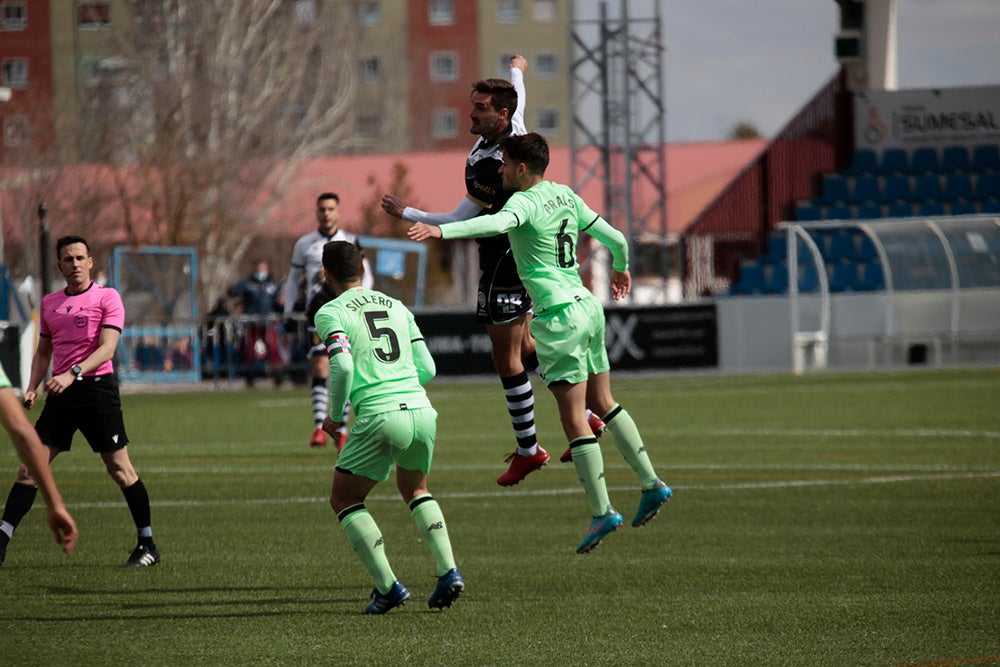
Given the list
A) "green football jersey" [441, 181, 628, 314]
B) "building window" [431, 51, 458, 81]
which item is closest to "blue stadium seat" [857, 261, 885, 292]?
"green football jersey" [441, 181, 628, 314]

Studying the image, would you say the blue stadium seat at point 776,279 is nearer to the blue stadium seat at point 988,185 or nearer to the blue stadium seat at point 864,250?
the blue stadium seat at point 864,250

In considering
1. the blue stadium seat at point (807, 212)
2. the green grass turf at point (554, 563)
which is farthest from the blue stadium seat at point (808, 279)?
the green grass turf at point (554, 563)

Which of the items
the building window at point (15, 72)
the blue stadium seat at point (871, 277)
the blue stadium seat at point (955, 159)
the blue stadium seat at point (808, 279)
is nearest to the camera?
the blue stadium seat at point (871, 277)

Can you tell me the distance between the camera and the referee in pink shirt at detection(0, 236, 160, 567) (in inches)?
388

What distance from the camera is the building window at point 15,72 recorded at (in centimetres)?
3628

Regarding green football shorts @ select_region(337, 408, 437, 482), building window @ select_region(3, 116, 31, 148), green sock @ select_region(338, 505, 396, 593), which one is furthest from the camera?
building window @ select_region(3, 116, 31, 148)

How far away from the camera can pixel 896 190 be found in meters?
35.6

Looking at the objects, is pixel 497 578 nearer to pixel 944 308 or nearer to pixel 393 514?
pixel 393 514

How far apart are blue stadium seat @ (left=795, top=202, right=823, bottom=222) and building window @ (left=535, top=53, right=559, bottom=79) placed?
6006 centimetres

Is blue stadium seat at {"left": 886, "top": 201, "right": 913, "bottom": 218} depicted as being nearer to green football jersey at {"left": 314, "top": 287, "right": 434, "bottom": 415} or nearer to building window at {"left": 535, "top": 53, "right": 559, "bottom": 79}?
green football jersey at {"left": 314, "top": 287, "right": 434, "bottom": 415}

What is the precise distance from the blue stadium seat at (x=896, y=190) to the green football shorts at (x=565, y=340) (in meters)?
27.6

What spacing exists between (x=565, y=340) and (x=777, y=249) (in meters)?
26.0

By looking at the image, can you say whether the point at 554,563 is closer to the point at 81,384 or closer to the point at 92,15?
the point at 81,384

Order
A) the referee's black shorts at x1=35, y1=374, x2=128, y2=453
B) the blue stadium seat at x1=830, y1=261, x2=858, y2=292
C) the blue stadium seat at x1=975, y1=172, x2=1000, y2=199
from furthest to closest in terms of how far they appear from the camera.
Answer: the blue stadium seat at x1=975, y1=172, x2=1000, y2=199 → the blue stadium seat at x1=830, y1=261, x2=858, y2=292 → the referee's black shorts at x1=35, y1=374, x2=128, y2=453
